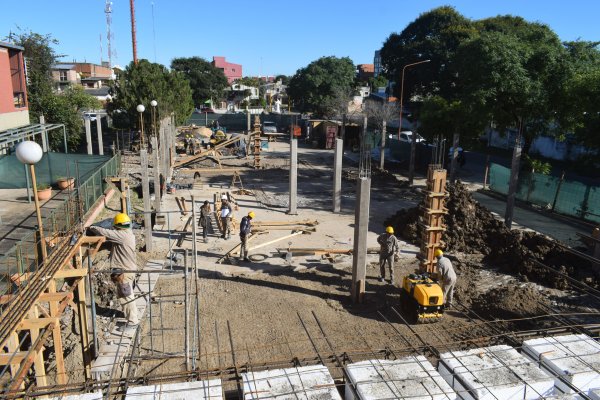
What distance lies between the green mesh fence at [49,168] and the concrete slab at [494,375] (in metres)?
15.4

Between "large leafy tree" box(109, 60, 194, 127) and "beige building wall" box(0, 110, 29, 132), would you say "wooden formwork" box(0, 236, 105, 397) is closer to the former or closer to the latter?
"beige building wall" box(0, 110, 29, 132)

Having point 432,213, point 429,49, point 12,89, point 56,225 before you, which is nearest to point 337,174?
point 432,213

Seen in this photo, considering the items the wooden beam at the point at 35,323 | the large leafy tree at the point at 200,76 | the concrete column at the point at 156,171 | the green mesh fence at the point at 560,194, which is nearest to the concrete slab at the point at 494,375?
the wooden beam at the point at 35,323

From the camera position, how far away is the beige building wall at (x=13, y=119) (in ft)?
67.5

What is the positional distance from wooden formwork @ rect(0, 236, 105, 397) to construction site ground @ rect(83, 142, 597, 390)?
1.30 m

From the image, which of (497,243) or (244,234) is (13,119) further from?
(497,243)

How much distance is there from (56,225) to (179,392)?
8.15 m

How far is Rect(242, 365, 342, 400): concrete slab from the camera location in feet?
12.8

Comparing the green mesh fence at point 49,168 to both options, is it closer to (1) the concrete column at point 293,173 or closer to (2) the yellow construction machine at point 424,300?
(1) the concrete column at point 293,173

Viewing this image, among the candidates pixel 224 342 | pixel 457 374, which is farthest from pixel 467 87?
pixel 457 374

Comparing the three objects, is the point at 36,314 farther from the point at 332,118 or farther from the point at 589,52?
the point at 332,118

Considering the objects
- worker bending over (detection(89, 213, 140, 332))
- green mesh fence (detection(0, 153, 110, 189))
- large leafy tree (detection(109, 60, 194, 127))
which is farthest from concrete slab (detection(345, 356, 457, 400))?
large leafy tree (detection(109, 60, 194, 127))

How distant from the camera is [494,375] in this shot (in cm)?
425

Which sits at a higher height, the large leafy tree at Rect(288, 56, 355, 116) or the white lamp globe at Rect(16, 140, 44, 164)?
the large leafy tree at Rect(288, 56, 355, 116)
